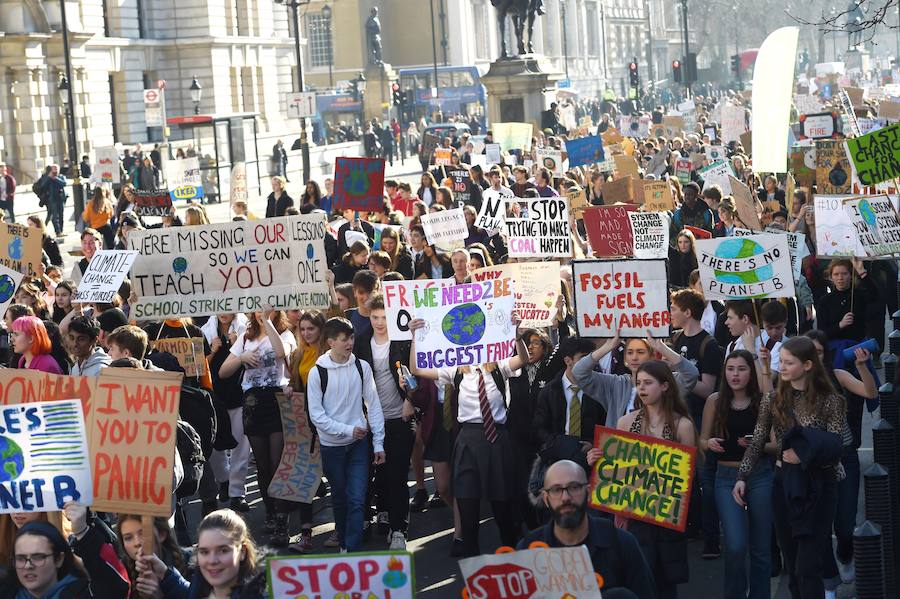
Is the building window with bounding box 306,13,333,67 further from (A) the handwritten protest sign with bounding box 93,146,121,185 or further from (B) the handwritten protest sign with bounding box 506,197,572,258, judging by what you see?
(B) the handwritten protest sign with bounding box 506,197,572,258

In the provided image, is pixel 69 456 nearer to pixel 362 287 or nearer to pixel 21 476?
pixel 21 476

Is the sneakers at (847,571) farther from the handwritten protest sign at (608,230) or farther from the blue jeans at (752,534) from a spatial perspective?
the handwritten protest sign at (608,230)

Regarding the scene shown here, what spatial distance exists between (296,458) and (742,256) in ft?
10.7

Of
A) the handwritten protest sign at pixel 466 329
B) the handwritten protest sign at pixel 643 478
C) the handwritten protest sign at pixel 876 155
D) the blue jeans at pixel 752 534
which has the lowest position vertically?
the blue jeans at pixel 752 534

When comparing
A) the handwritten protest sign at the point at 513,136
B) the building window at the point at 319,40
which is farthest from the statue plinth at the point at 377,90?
the handwritten protest sign at the point at 513,136

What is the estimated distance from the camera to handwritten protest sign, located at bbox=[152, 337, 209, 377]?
9930 mm

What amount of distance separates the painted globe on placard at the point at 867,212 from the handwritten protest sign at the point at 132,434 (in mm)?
6599

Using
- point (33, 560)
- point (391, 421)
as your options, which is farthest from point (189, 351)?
point (33, 560)

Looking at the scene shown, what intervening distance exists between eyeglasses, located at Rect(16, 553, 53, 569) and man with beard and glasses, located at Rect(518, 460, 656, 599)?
1.74 meters

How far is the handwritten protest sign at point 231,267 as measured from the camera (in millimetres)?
10242

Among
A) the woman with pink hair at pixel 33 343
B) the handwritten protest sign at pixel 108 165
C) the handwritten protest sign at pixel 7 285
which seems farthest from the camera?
the handwritten protest sign at pixel 108 165

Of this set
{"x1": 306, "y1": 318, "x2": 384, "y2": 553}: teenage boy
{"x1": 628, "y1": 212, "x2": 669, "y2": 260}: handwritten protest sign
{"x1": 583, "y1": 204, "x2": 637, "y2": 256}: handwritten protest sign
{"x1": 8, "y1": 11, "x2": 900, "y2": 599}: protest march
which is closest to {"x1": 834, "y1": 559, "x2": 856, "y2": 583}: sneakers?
{"x1": 8, "y1": 11, "x2": 900, "y2": 599}: protest march

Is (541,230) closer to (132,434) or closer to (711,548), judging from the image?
(711,548)

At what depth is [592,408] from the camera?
8344 mm
